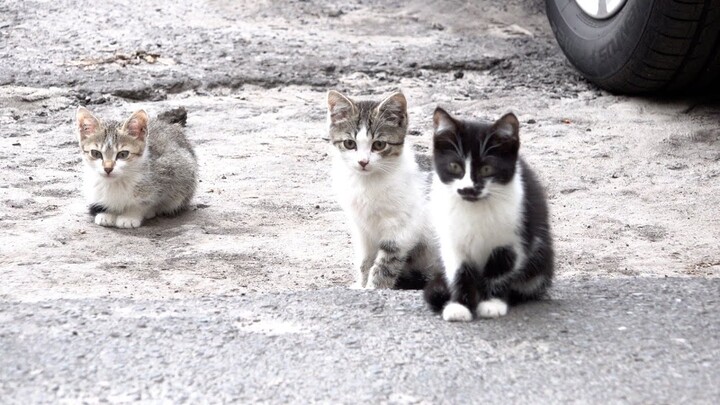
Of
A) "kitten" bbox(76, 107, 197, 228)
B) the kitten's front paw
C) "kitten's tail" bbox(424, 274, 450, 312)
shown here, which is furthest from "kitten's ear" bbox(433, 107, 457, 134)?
"kitten" bbox(76, 107, 197, 228)

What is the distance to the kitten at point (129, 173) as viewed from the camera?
272 inches

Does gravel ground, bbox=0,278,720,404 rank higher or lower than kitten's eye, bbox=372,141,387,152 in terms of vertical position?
lower

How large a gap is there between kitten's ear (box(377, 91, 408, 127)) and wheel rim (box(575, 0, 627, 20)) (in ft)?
11.8

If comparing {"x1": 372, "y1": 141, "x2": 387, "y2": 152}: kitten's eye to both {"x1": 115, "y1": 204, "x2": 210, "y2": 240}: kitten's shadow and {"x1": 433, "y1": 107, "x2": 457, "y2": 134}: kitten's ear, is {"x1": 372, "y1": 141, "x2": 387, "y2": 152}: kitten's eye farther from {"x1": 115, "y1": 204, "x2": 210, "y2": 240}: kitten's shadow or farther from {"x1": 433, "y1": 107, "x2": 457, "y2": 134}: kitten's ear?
{"x1": 115, "y1": 204, "x2": 210, "y2": 240}: kitten's shadow

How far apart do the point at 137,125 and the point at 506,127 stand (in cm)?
330

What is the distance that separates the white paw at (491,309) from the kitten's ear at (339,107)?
5.75 feet

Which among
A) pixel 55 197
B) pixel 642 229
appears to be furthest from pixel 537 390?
pixel 55 197

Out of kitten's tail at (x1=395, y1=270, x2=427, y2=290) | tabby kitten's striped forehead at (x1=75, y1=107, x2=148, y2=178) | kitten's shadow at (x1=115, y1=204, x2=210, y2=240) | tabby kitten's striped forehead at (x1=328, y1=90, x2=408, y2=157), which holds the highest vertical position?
tabby kitten's striped forehead at (x1=328, y1=90, x2=408, y2=157)

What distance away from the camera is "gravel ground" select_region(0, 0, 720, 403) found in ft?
12.6

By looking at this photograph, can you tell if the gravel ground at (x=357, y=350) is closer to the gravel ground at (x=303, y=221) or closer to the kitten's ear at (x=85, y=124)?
the gravel ground at (x=303, y=221)

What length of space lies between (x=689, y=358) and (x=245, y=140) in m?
4.98

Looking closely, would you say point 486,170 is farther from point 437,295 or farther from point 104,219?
point 104,219

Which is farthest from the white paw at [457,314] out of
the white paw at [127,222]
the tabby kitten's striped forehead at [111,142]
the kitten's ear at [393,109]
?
the tabby kitten's striped forehead at [111,142]

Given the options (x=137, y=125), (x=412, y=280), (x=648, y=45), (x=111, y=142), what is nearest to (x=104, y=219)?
(x=111, y=142)
